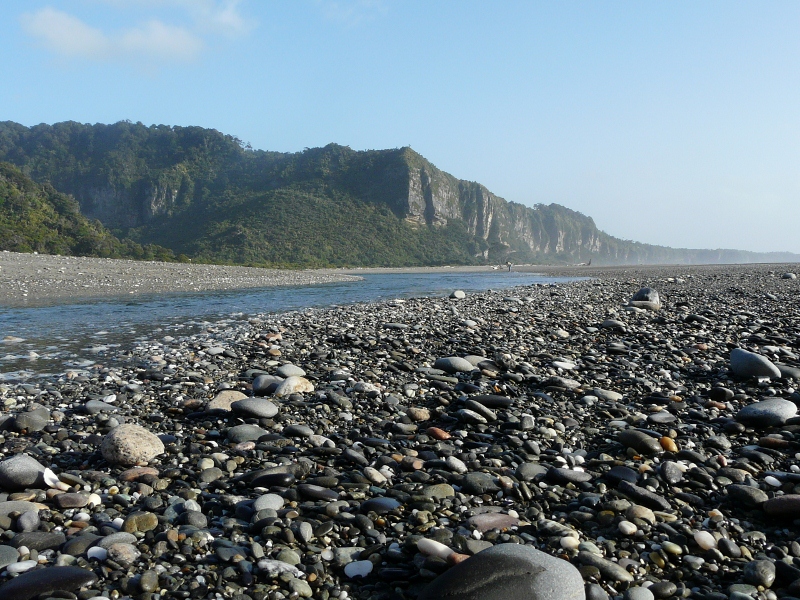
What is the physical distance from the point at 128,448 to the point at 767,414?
4797 mm

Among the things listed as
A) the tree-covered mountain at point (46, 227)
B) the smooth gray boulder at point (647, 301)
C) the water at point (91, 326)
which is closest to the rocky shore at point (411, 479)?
the water at point (91, 326)

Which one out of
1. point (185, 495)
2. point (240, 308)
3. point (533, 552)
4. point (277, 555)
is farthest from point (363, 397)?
point (240, 308)

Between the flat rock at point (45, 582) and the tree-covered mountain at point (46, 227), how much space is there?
49.7 m

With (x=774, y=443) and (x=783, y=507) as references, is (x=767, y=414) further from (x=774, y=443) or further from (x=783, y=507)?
(x=783, y=507)

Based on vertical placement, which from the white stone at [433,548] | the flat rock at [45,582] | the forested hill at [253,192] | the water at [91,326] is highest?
the forested hill at [253,192]

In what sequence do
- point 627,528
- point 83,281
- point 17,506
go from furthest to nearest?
point 83,281, point 17,506, point 627,528

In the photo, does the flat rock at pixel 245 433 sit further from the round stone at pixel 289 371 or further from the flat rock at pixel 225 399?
the round stone at pixel 289 371

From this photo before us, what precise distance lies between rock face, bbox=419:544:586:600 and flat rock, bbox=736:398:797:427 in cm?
290

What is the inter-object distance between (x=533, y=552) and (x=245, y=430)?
8.61ft

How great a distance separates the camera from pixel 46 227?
49031mm

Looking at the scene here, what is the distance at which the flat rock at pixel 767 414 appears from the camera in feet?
13.5

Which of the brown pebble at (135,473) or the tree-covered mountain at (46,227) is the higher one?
the tree-covered mountain at (46,227)

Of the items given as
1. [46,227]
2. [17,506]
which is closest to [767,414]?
[17,506]

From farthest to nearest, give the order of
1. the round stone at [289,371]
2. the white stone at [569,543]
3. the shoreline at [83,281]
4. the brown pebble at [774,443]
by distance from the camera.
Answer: the shoreline at [83,281]
the round stone at [289,371]
the brown pebble at [774,443]
the white stone at [569,543]
